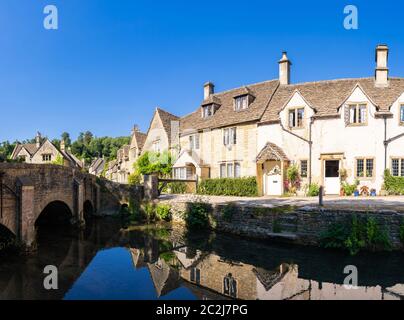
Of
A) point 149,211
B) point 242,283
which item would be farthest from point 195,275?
point 149,211

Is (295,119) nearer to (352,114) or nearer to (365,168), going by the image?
(352,114)

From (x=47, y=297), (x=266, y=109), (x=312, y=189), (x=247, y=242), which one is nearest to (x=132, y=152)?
(x=266, y=109)

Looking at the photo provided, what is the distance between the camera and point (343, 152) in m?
21.2

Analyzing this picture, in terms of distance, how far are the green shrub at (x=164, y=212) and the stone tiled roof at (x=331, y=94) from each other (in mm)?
11530

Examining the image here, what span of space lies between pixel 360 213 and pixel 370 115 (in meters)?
11.7

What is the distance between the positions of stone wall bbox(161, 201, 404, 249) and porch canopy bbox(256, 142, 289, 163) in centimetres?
801

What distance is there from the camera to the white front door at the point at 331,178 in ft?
70.1

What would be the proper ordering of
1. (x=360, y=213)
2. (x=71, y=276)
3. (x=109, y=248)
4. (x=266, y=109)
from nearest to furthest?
1. (x=71, y=276)
2. (x=360, y=213)
3. (x=109, y=248)
4. (x=266, y=109)

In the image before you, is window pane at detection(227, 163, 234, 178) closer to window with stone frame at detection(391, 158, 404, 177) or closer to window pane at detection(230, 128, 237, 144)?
window pane at detection(230, 128, 237, 144)

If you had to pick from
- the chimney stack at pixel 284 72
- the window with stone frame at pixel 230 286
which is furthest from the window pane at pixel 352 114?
the window with stone frame at pixel 230 286

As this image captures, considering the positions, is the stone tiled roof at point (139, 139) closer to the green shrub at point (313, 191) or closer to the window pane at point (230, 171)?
the window pane at point (230, 171)

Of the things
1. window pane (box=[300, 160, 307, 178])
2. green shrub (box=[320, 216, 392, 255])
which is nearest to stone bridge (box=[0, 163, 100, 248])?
green shrub (box=[320, 216, 392, 255])

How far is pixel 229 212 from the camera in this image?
16094 millimetres
